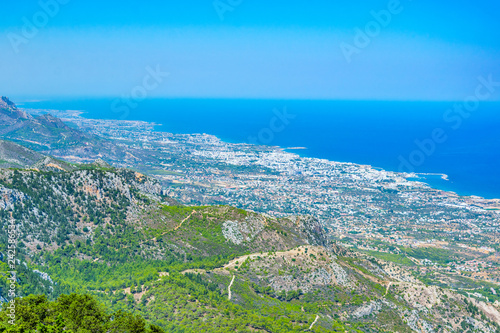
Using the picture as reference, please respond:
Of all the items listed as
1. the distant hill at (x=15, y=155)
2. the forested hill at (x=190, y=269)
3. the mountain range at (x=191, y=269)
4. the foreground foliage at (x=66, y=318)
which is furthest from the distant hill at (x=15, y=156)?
the foreground foliage at (x=66, y=318)

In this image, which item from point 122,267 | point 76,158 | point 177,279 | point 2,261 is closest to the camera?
point 2,261

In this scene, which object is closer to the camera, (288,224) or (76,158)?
(288,224)

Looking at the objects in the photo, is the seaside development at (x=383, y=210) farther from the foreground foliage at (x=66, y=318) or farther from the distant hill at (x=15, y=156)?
the foreground foliage at (x=66, y=318)

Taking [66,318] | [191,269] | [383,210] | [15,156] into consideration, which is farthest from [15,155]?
[383,210]

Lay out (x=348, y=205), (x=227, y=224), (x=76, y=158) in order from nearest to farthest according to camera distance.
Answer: (x=227, y=224) → (x=348, y=205) → (x=76, y=158)

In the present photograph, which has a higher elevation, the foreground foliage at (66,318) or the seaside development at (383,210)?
the seaside development at (383,210)

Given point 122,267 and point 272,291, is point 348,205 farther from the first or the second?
point 122,267

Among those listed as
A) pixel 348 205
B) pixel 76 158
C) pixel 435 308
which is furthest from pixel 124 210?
pixel 76 158

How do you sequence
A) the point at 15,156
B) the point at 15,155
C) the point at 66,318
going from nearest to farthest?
1. the point at 66,318
2. the point at 15,156
3. the point at 15,155

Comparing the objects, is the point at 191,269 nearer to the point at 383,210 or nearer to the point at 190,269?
the point at 190,269
